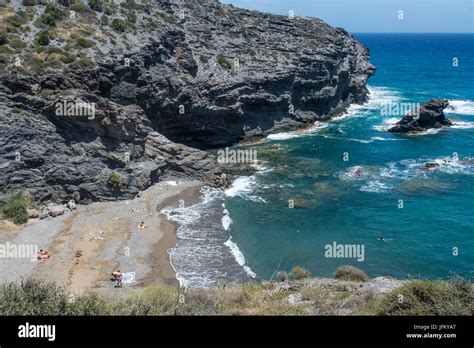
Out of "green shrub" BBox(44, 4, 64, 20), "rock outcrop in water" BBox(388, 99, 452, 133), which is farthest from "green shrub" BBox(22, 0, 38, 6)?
"rock outcrop in water" BBox(388, 99, 452, 133)

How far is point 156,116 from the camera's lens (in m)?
56.9

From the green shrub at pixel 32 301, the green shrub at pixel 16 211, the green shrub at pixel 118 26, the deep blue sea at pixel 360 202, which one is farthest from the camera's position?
the green shrub at pixel 118 26

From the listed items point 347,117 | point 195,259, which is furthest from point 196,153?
point 347,117

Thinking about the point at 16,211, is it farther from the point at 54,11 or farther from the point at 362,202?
the point at 362,202

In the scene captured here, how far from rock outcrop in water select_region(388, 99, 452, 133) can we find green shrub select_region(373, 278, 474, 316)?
60.3 metres

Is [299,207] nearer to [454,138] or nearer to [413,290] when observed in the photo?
[413,290]

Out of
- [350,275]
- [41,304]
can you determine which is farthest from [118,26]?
[41,304]

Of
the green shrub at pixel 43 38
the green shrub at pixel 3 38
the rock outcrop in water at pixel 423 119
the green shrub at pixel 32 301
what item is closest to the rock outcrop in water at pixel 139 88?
the green shrub at pixel 3 38

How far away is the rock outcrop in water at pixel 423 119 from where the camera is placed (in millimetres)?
73562

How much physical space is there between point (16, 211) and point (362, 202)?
1184 inches

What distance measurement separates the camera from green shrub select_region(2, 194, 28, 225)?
126 feet

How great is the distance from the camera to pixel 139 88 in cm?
5209

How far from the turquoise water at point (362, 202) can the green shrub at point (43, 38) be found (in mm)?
22651

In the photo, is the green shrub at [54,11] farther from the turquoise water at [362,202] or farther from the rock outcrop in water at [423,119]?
the rock outcrop in water at [423,119]
